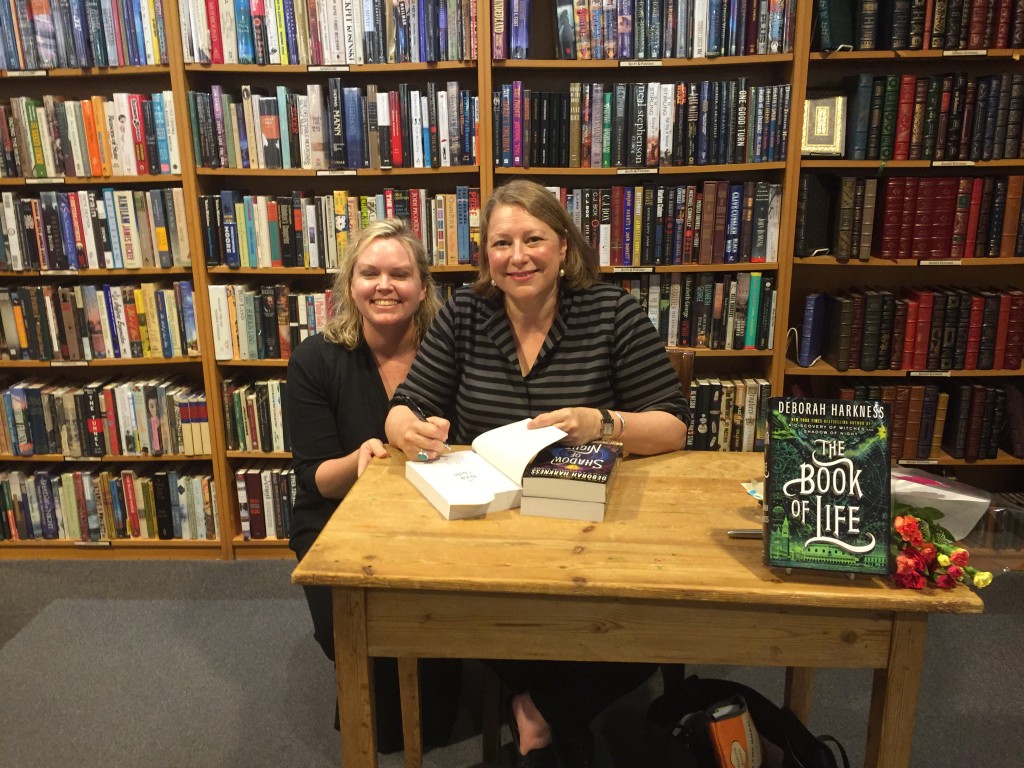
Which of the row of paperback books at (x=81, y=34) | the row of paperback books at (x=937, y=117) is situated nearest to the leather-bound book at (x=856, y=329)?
the row of paperback books at (x=937, y=117)

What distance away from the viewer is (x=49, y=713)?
2018mm

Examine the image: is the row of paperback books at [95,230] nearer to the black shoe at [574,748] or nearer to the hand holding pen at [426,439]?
the hand holding pen at [426,439]

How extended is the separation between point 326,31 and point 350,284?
42.6 inches

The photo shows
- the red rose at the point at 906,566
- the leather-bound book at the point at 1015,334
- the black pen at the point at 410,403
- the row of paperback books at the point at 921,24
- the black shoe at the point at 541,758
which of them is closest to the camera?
the red rose at the point at 906,566

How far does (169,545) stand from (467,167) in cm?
181

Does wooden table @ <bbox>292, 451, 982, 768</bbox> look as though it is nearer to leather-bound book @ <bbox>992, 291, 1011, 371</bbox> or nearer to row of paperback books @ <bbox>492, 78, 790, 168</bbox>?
row of paperback books @ <bbox>492, 78, 790, 168</bbox>

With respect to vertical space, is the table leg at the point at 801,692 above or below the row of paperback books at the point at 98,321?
below

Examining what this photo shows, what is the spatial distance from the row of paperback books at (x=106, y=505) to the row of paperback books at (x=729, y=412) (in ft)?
6.01

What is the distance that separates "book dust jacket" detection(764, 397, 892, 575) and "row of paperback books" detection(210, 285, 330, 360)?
1959mm

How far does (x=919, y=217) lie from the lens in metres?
2.58

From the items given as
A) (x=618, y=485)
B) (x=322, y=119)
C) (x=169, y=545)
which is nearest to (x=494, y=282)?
(x=618, y=485)

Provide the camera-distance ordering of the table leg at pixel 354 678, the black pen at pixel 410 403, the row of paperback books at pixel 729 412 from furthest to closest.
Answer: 1. the row of paperback books at pixel 729 412
2. the black pen at pixel 410 403
3. the table leg at pixel 354 678

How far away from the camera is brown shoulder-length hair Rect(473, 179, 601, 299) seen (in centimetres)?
173

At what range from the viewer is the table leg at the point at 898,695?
1.08 metres
